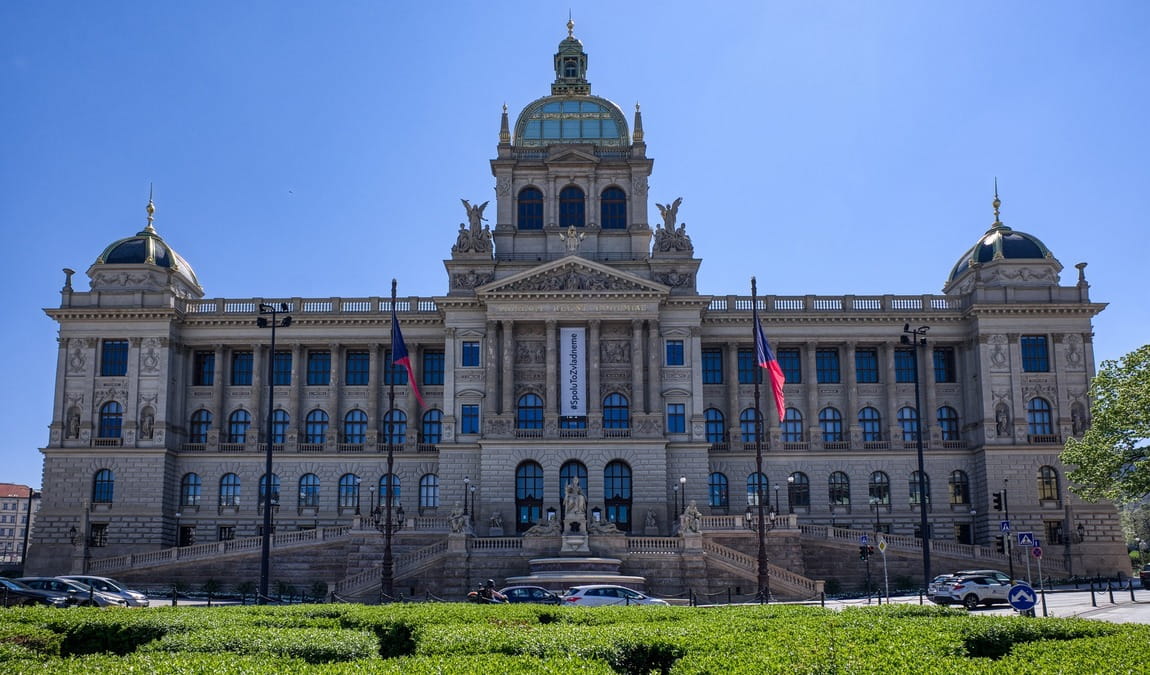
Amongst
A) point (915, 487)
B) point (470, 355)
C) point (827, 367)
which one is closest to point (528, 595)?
point (470, 355)

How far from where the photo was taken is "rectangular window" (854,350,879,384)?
8069 centimetres

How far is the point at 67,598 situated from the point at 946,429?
57.3m

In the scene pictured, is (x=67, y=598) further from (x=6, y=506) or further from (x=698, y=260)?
(x=6, y=506)

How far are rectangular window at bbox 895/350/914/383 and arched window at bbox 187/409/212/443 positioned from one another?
158 ft

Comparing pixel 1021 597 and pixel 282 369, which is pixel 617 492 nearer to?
pixel 282 369

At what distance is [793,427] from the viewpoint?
79.9 metres

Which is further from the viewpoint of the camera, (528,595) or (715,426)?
(715,426)

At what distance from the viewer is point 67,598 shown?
45906mm

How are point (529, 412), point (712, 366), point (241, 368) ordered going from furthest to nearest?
point (241, 368) → point (712, 366) → point (529, 412)

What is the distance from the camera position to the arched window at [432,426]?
3127 inches

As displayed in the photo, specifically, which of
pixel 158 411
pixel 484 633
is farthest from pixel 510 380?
pixel 484 633

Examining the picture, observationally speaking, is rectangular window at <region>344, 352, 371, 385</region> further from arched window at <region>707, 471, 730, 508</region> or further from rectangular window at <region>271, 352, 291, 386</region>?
arched window at <region>707, 471, 730, 508</region>

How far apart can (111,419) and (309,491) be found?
14.2 meters

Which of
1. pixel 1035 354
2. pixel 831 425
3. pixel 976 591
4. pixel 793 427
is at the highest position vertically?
pixel 1035 354
